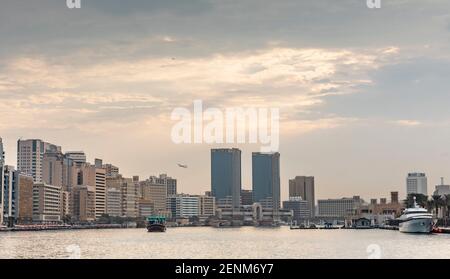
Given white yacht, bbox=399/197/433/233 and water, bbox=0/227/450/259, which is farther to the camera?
white yacht, bbox=399/197/433/233

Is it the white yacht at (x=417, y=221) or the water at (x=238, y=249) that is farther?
the white yacht at (x=417, y=221)

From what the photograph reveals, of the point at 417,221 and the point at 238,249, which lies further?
the point at 417,221

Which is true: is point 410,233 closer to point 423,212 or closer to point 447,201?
point 423,212

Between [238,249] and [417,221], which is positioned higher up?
[417,221]
